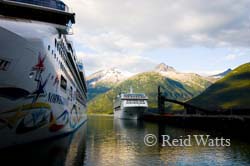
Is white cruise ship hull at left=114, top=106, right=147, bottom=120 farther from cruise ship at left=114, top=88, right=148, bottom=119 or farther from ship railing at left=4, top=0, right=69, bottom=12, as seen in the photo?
ship railing at left=4, top=0, right=69, bottom=12

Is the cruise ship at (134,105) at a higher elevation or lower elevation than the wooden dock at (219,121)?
higher

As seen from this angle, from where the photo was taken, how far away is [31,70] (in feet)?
86.6

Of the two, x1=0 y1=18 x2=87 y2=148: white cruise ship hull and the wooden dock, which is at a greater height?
x1=0 y1=18 x2=87 y2=148: white cruise ship hull

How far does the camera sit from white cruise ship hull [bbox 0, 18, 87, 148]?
23578 mm

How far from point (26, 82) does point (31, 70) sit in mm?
1319

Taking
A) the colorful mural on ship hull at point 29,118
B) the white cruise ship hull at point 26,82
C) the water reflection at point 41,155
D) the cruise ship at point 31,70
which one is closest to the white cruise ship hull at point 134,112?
the cruise ship at point 31,70

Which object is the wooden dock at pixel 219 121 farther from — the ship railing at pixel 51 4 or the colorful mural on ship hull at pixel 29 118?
the ship railing at pixel 51 4

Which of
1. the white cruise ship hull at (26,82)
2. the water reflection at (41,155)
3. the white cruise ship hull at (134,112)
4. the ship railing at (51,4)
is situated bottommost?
the water reflection at (41,155)

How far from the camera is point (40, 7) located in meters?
33.0

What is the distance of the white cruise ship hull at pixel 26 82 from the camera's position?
23.6 metres

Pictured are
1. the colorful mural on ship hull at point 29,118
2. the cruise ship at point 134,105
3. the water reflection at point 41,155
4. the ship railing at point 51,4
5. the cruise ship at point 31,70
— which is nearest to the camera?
the water reflection at point 41,155

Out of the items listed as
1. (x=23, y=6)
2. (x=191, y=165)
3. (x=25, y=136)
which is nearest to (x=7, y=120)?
(x=25, y=136)

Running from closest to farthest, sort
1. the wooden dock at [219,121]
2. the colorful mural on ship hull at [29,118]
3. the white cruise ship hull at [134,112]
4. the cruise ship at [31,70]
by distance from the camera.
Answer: the cruise ship at [31,70] < the colorful mural on ship hull at [29,118] < the wooden dock at [219,121] < the white cruise ship hull at [134,112]

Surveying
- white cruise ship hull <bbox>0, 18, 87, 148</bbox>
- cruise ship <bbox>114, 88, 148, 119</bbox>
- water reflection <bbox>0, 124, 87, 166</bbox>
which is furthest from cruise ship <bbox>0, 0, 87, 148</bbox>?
cruise ship <bbox>114, 88, 148, 119</bbox>
